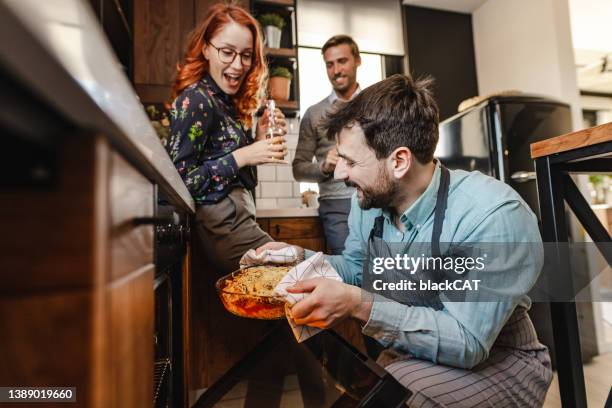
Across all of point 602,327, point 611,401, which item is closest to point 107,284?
point 611,401

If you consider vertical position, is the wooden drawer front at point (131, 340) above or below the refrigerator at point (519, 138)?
below

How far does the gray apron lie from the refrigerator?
57.8 inches

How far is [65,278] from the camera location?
0.20 m

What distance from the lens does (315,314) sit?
65cm

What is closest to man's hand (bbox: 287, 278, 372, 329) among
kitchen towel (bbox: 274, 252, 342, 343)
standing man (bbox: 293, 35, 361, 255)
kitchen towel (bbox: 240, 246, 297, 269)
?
kitchen towel (bbox: 274, 252, 342, 343)

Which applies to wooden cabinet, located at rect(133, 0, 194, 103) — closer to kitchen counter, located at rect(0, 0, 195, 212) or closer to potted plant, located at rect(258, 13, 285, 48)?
potted plant, located at rect(258, 13, 285, 48)

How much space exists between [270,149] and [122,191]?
904 millimetres

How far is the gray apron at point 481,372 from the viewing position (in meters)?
0.75

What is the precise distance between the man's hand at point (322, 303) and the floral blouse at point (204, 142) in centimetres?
56

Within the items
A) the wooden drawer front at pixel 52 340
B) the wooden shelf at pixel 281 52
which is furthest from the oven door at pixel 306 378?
the wooden shelf at pixel 281 52

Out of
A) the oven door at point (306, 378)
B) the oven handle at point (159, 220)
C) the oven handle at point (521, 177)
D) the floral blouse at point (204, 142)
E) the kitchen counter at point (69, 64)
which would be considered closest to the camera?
the kitchen counter at point (69, 64)

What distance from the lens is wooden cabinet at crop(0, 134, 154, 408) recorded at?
0.60 ft

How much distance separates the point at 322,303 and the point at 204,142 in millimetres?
649

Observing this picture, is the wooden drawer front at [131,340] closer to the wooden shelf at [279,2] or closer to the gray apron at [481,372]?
the gray apron at [481,372]
